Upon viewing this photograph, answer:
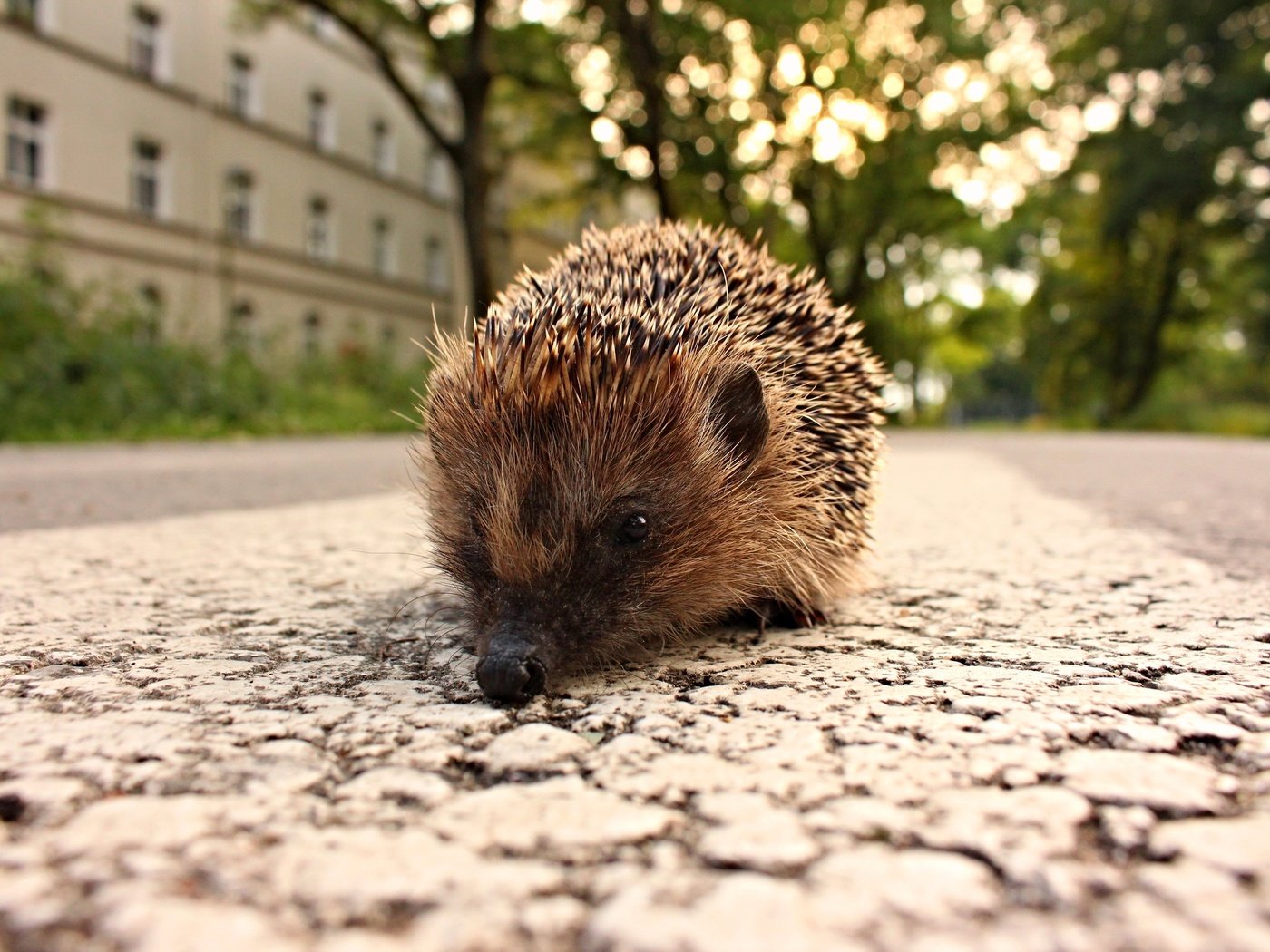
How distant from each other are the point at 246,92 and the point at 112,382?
20443 mm

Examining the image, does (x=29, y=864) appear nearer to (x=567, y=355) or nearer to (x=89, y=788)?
(x=89, y=788)

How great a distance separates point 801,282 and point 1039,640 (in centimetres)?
175

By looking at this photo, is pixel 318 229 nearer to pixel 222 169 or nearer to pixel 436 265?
pixel 222 169

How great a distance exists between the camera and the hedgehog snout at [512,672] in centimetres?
181

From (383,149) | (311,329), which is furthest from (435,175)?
(311,329)

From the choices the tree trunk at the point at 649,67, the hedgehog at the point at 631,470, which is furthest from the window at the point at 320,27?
the hedgehog at the point at 631,470

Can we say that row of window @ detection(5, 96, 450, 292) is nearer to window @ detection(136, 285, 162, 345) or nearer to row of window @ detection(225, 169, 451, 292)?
row of window @ detection(225, 169, 451, 292)

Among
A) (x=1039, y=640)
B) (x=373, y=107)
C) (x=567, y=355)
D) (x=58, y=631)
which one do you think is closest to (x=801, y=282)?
(x=567, y=355)

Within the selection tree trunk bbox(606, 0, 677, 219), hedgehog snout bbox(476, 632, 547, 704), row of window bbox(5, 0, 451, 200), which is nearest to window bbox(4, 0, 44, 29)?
row of window bbox(5, 0, 451, 200)

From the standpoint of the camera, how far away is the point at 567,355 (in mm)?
2357

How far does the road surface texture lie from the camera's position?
103 centimetres

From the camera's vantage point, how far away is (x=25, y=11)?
72.5 feet

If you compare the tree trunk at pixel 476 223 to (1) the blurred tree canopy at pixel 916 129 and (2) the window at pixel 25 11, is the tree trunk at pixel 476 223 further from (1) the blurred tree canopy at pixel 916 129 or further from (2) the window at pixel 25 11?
(2) the window at pixel 25 11

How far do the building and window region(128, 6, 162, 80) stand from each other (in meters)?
0.05
